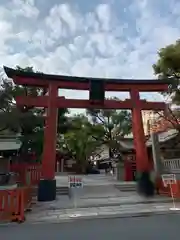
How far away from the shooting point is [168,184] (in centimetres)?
1470

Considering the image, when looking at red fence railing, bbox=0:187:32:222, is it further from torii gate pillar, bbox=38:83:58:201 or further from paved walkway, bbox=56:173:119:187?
paved walkway, bbox=56:173:119:187

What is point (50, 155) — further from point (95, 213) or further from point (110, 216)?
point (110, 216)

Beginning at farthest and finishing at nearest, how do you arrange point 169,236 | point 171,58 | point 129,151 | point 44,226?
1. point 129,151
2. point 171,58
3. point 44,226
4. point 169,236

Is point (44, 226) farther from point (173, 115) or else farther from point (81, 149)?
point (81, 149)

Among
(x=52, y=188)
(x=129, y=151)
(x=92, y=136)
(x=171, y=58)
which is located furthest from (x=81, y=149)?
(x=52, y=188)

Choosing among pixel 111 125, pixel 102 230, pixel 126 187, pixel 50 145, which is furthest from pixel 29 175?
pixel 111 125

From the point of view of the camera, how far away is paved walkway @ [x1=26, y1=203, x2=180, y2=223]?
9.56 m

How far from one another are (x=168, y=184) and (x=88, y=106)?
19.9ft

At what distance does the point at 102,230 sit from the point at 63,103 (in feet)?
31.2

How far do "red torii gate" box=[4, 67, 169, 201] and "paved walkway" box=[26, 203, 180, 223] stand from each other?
3.53 metres

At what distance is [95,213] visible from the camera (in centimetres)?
1030

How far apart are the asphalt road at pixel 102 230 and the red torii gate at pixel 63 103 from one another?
6053 mm

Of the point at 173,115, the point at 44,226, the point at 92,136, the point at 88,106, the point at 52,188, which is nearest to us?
the point at 44,226

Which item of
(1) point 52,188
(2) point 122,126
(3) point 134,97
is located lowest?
(1) point 52,188
